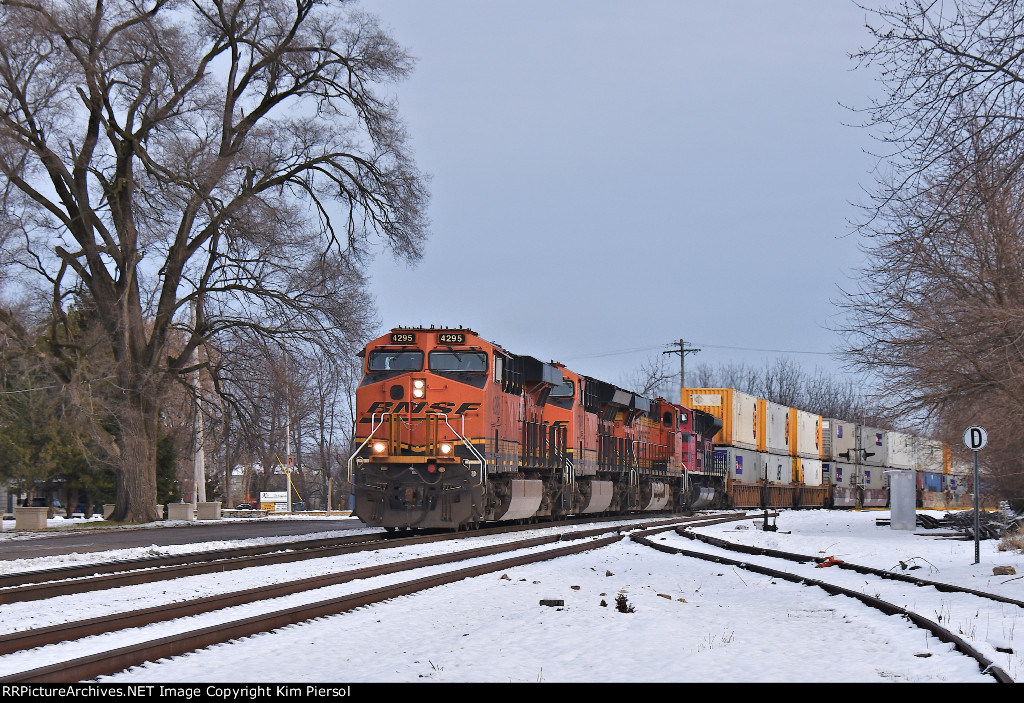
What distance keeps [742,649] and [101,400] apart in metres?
24.7

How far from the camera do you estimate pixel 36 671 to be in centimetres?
613

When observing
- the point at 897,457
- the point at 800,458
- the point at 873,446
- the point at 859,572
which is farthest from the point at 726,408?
the point at 859,572

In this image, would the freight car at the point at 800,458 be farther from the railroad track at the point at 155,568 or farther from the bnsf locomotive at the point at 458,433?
the railroad track at the point at 155,568

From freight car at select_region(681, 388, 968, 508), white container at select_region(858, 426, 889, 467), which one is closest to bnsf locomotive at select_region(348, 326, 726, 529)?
freight car at select_region(681, 388, 968, 508)

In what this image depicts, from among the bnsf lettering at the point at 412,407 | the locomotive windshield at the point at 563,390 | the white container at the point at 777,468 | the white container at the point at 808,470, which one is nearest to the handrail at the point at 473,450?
the bnsf lettering at the point at 412,407

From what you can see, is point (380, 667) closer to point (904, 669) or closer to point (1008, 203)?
point (904, 669)

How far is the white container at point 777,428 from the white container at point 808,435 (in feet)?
3.33

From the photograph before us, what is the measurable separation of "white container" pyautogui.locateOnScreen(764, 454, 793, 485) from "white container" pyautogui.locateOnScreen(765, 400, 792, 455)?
291mm

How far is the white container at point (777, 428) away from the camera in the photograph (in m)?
45.6

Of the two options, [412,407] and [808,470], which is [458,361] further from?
[808,470]

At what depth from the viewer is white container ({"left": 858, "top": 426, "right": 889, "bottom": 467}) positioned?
186ft

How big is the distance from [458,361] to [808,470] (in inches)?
1331

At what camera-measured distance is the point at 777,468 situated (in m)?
45.8
